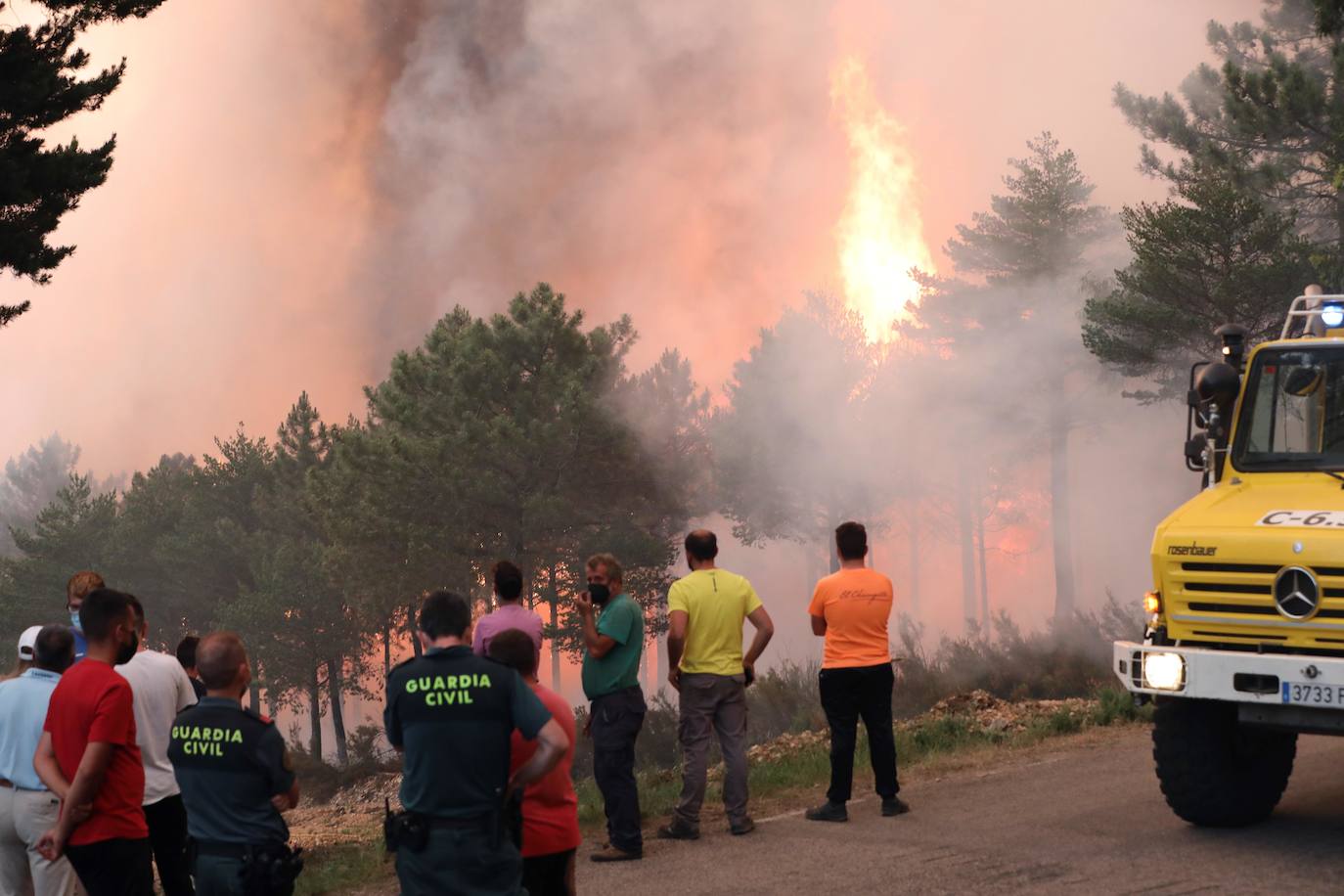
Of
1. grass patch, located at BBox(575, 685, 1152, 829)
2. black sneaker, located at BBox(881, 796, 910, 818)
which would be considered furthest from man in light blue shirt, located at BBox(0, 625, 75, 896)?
black sneaker, located at BBox(881, 796, 910, 818)

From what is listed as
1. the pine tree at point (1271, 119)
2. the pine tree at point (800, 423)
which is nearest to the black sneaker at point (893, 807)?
the pine tree at point (1271, 119)

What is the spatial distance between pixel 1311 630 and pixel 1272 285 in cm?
2234

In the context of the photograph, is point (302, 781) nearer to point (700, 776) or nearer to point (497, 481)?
point (497, 481)

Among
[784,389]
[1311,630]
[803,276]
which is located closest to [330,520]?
[784,389]

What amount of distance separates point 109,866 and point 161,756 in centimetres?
136

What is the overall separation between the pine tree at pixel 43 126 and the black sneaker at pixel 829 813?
33.2ft

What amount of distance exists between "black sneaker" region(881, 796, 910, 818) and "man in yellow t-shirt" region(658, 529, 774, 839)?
1.06m

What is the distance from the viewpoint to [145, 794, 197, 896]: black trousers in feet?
24.2

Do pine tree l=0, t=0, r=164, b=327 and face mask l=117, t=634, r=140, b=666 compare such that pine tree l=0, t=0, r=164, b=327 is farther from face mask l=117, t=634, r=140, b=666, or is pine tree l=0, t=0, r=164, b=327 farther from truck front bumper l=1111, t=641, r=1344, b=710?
truck front bumper l=1111, t=641, r=1344, b=710

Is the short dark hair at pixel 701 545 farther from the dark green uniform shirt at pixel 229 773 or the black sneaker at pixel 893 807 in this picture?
the dark green uniform shirt at pixel 229 773

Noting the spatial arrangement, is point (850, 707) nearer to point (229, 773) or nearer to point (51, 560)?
point (229, 773)

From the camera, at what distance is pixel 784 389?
43.2 meters

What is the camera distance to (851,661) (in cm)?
972

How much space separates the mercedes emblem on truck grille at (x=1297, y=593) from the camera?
7.68 metres
